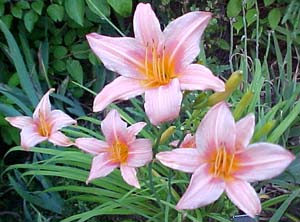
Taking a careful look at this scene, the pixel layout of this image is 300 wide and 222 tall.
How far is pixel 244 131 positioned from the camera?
1.32 metres

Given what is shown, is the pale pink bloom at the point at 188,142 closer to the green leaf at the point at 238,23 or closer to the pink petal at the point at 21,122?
the pink petal at the point at 21,122

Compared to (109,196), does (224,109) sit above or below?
above

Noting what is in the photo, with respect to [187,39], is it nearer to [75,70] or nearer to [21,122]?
[21,122]

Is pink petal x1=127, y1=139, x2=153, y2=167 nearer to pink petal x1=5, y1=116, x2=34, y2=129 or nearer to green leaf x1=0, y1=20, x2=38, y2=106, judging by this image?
pink petal x1=5, y1=116, x2=34, y2=129

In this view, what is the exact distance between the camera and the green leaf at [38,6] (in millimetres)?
2498

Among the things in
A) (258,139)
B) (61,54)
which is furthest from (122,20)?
(258,139)

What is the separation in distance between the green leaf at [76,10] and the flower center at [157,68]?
1166 mm

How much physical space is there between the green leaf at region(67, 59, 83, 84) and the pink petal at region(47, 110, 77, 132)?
0.94 meters

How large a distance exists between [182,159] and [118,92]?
0.16 metres

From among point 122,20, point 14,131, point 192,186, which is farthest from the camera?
point 122,20

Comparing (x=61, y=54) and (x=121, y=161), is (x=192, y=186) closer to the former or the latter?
(x=121, y=161)

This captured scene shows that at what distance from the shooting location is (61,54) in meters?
2.67

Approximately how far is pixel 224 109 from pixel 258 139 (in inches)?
14.1

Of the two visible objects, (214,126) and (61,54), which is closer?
(214,126)
